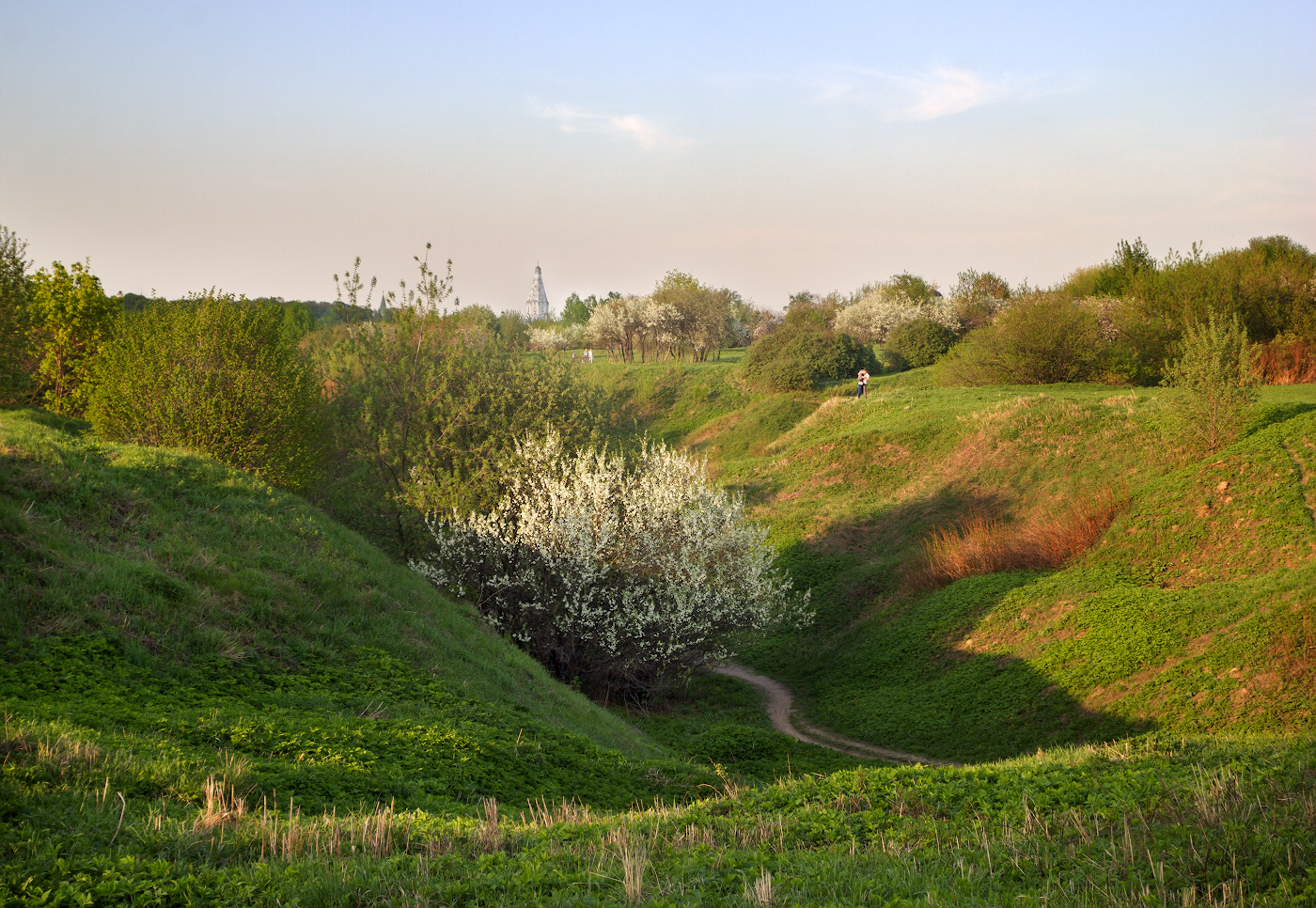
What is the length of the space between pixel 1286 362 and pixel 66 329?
46.2 meters

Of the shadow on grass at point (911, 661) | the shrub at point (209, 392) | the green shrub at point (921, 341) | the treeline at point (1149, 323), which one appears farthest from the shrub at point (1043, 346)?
the shrub at point (209, 392)

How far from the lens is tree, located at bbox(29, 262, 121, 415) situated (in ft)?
85.5

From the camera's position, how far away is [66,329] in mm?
26266

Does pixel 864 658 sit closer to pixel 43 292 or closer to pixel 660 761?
pixel 660 761

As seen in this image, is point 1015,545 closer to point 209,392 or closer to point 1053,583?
point 1053,583

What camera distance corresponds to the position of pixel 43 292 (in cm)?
2614

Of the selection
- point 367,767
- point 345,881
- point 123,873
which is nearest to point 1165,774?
point 345,881

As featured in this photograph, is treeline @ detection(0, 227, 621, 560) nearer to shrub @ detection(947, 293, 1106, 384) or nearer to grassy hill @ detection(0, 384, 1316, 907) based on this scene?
grassy hill @ detection(0, 384, 1316, 907)

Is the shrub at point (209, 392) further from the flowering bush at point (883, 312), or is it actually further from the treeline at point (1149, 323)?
the flowering bush at point (883, 312)

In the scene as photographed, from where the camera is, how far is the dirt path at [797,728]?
1462 cm

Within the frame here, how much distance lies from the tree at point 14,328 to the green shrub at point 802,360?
36.9 m

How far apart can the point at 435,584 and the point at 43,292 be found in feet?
60.1

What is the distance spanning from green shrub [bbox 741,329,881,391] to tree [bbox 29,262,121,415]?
34.9 meters

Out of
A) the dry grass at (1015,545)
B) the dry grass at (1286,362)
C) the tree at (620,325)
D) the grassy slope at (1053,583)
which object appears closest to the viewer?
the grassy slope at (1053,583)
